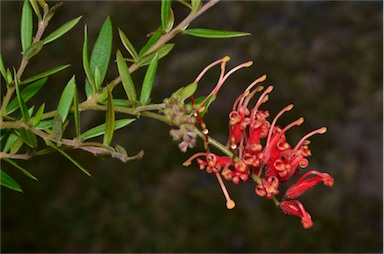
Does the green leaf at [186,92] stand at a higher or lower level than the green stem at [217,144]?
higher

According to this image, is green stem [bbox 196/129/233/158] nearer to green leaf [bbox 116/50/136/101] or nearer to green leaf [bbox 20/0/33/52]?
green leaf [bbox 116/50/136/101]

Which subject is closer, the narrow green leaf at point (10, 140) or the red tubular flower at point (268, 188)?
the red tubular flower at point (268, 188)

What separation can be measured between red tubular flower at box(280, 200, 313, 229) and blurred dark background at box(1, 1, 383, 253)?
2.17 m

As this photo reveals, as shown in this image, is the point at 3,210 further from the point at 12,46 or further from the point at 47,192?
the point at 12,46

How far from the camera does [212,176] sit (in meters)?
3.14

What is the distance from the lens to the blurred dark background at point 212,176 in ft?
9.94

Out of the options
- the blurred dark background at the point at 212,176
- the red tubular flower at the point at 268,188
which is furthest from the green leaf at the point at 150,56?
the blurred dark background at the point at 212,176

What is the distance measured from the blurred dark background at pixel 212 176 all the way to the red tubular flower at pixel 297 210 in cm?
217

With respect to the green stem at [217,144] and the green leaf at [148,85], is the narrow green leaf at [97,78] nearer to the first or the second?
the green leaf at [148,85]

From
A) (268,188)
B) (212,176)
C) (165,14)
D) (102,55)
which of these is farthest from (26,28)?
(212,176)

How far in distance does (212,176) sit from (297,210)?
7.43ft

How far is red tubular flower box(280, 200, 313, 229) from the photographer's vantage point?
874 millimetres

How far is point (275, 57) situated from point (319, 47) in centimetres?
30

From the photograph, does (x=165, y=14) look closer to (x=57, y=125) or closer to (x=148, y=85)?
(x=148, y=85)
